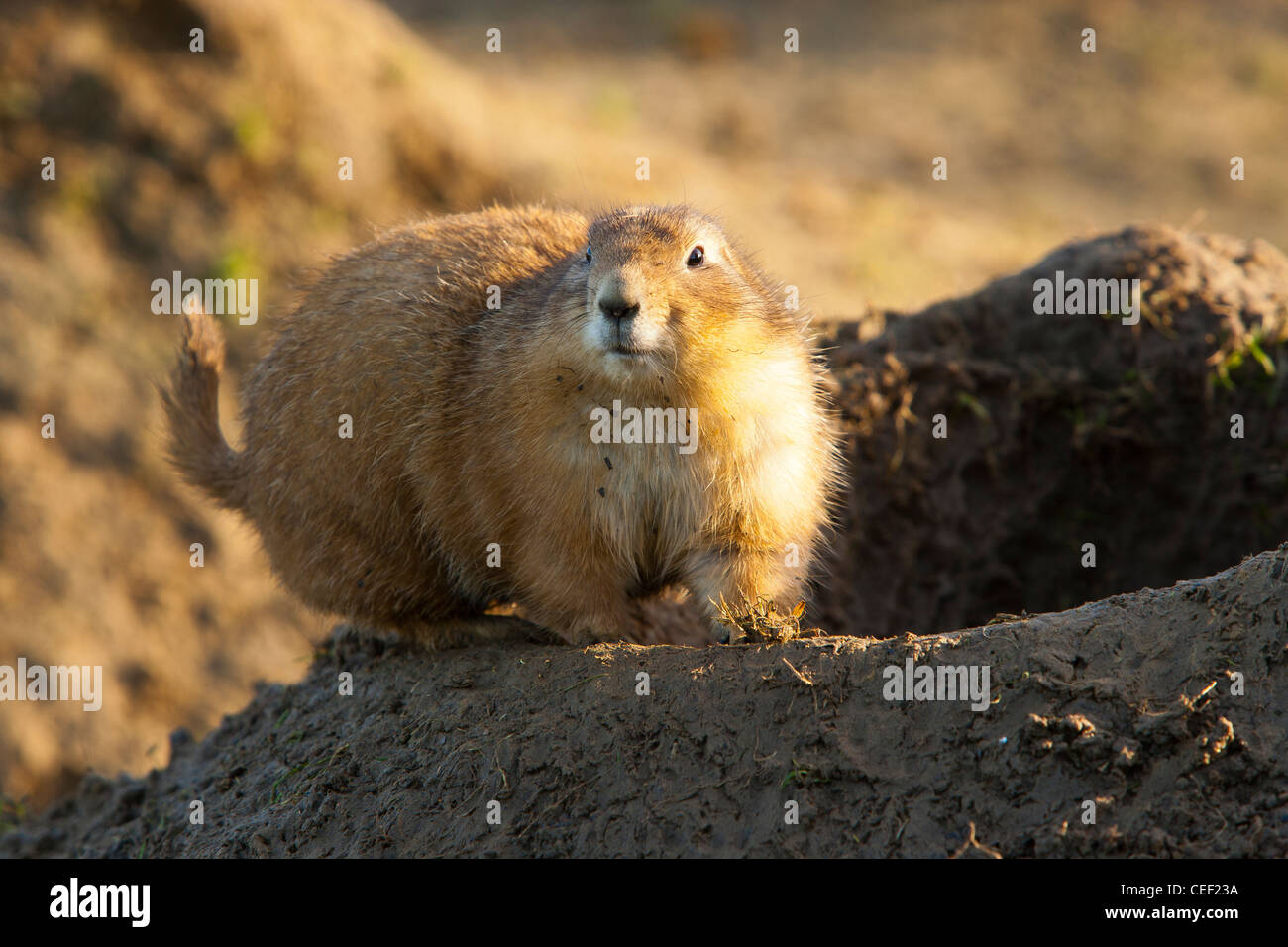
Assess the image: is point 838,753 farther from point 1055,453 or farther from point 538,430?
point 1055,453

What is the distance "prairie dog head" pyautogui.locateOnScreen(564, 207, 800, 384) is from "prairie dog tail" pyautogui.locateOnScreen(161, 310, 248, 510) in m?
2.74

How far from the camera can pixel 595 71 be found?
2253cm

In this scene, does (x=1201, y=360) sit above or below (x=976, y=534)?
above

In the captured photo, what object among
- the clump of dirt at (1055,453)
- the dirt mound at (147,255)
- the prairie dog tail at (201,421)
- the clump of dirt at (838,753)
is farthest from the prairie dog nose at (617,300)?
the dirt mound at (147,255)

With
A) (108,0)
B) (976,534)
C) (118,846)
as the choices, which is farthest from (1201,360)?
(108,0)

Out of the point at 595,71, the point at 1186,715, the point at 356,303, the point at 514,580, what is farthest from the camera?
the point at 595,71

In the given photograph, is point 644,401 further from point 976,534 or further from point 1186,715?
point 976,534

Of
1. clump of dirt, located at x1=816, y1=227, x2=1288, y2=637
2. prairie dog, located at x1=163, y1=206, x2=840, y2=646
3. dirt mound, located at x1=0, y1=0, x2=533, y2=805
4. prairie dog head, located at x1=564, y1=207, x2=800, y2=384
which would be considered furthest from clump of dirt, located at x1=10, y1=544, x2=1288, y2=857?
dirt mound, located at x1=0, y1=0, x2=533, y2=805

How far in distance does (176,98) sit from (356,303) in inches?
354

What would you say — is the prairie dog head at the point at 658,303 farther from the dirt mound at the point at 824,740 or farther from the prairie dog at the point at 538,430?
the dirt mound at the point at 824,740

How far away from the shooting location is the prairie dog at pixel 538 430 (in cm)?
616

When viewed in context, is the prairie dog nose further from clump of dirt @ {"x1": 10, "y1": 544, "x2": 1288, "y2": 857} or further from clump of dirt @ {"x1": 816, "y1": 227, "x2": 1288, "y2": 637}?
clump of dirt @ {"x1": 816, "y1": 227, "x2": 1288, "y2": 637}

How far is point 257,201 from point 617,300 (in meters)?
10.5

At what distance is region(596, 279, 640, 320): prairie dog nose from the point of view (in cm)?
566
